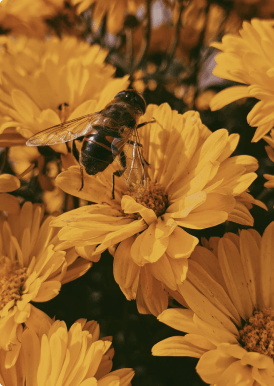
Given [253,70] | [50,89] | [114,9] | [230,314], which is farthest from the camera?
[114,9]

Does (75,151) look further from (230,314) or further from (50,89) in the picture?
(230,314)

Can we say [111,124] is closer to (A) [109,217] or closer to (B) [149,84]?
(A) [109,217]

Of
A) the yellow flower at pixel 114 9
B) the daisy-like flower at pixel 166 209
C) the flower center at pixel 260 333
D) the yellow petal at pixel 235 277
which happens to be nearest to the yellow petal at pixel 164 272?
the daisy-like flower at pixel 166 209

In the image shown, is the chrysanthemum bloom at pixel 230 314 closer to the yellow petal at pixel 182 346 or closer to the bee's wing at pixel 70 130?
the yellow petal at pixel 182 346

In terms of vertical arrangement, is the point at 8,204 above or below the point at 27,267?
above

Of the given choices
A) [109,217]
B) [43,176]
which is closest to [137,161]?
[109,217]

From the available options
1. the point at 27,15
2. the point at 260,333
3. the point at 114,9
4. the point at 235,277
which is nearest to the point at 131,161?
the point at 235,277

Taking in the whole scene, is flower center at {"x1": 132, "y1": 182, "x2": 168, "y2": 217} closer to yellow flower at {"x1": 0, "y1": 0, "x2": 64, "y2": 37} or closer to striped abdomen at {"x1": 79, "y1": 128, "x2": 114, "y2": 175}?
striped abdomen at {"x1": 79, "y1": 128, "x2": 114, "y2": 175}
